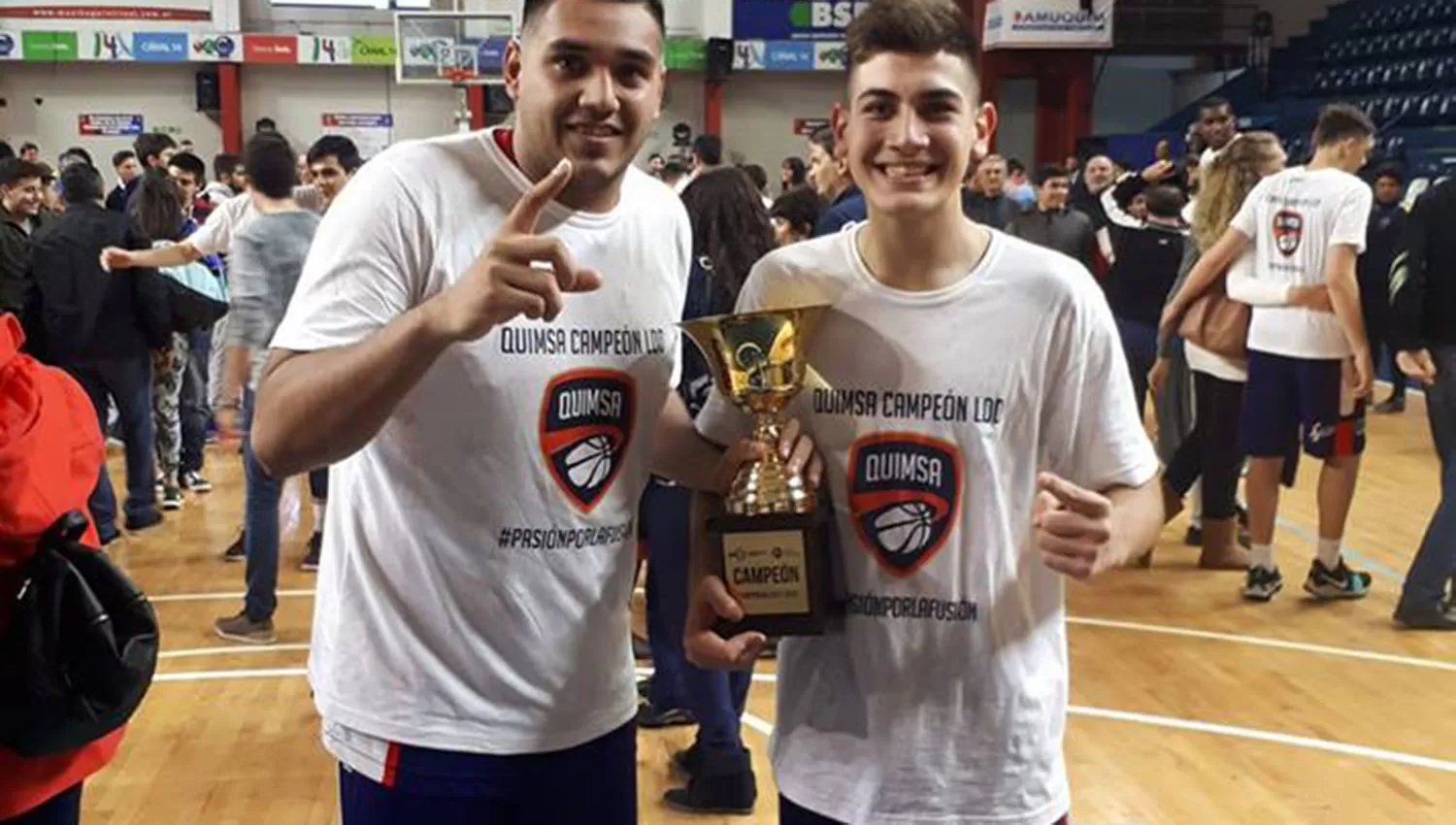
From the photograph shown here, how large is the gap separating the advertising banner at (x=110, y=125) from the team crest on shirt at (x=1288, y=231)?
57.7 ft

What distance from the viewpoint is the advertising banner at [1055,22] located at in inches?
717

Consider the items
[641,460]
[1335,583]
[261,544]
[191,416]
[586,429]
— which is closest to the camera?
[586,429]

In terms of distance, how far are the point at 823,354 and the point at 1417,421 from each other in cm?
903

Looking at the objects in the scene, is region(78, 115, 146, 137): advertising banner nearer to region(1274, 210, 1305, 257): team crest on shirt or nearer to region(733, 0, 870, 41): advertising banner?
region(733, 0, 870, 41): advertising banner

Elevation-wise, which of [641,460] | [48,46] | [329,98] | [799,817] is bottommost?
[799,817]

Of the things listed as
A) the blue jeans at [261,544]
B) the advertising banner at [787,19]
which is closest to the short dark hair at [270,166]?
the blue jeans at [261,544]

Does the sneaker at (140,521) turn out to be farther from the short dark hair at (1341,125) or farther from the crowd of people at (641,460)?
the short dark hair at (1341,125)

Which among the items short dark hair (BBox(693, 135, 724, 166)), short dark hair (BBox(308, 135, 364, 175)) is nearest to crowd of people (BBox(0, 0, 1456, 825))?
short dark hair (BBox(308, 135, 364, 175))

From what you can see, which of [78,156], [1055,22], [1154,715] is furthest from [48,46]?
[1154,715]

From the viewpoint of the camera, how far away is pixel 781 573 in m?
1.65

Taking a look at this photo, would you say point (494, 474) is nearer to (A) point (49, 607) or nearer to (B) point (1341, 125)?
(A) point (49, 607)

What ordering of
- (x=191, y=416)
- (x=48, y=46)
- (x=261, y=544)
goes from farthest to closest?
(x=48, y=46) → (x=191, y=416) → (x=261, y=544)

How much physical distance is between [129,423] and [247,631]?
75.9 inches

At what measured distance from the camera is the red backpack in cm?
184
